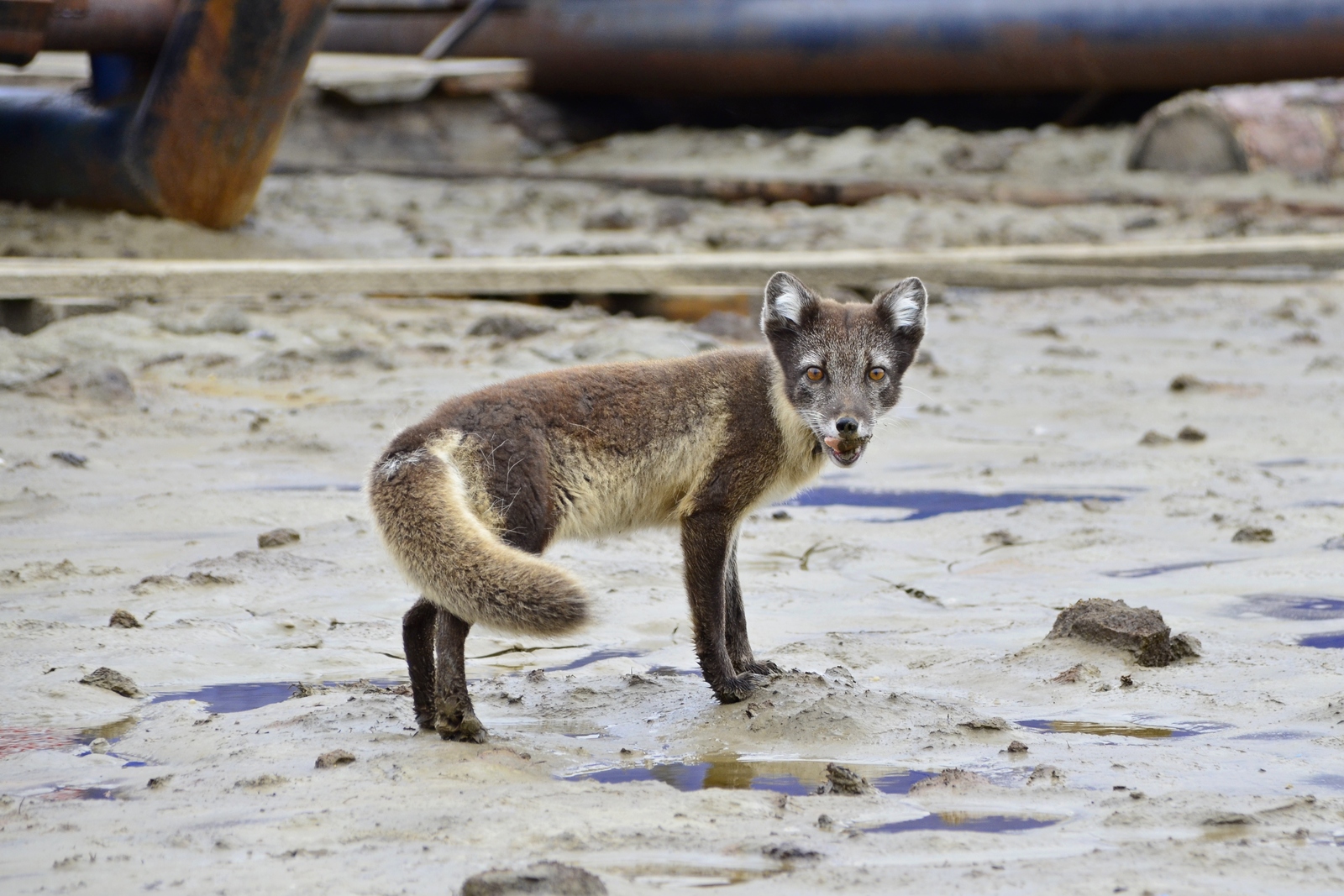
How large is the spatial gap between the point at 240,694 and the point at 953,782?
1.73 meters

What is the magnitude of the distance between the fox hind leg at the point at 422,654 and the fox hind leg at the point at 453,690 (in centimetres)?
4

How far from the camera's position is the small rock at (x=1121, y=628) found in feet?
12.7

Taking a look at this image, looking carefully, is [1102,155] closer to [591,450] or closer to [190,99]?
[190,99]

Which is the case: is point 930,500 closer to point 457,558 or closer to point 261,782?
point 457,558

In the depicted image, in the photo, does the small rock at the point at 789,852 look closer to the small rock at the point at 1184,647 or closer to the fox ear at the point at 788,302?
the small rock at the point at 1184,647

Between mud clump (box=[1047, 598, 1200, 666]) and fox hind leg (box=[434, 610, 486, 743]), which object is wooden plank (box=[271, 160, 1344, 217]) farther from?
fox hind leg (box=[434, 610, 486, 743])

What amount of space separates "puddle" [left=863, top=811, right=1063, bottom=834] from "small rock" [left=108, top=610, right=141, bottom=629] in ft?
7.16

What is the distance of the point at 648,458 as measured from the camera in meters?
3.98

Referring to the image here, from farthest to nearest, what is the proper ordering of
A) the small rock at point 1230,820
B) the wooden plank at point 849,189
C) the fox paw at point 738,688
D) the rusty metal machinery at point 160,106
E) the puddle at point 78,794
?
the wooden plank at point 849,189
the rusty metal machinery at point 160,106
the fox paw at point 738,688
the puddle at point 78,794
the small rock at point 1230,820

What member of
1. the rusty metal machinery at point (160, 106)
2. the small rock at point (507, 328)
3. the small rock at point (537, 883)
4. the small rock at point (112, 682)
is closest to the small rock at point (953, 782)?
the small rock at point (537, 883)

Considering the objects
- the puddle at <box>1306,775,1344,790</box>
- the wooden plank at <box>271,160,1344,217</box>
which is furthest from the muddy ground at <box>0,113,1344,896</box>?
the wooden plank at <box>271,160,1344,217</box>

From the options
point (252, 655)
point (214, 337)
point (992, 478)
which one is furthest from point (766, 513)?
point (214, 337)

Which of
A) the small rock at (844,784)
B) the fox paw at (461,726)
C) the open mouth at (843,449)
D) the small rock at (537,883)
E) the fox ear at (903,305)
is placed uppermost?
the fox ear at (903,305)

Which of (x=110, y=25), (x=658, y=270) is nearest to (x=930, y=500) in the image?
(x=658, y=270)
